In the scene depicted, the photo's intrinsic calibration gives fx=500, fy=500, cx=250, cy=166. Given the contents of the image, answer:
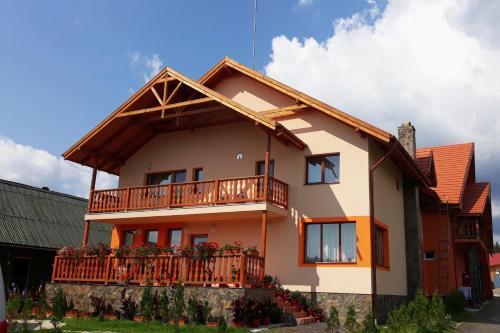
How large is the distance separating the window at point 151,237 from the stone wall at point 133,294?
4.01 meters

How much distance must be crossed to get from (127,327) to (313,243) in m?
6.78

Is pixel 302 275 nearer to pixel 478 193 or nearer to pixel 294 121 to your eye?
pixel 294 121

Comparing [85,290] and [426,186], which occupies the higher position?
[426,186]

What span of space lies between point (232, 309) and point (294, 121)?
7595mm

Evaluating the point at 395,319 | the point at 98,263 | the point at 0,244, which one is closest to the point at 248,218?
the point at 98,263

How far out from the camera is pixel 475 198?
25047 millimetres

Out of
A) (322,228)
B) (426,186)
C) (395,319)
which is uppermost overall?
(426,186)

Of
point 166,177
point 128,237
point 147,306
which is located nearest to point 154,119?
point 166,177

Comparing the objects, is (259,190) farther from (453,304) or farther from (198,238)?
(453,304)

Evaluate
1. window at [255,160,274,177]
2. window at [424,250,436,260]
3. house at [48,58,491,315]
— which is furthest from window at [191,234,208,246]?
window at [424,250,436,260]

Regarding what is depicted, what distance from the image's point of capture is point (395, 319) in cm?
1105

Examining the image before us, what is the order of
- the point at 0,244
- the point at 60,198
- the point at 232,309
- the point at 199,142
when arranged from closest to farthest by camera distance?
the point at 232,309, the point at 199,142, the point at 0,244, the point at 60,198

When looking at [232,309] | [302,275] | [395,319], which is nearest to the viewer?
[395,319]

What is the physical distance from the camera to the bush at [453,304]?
699 inches
